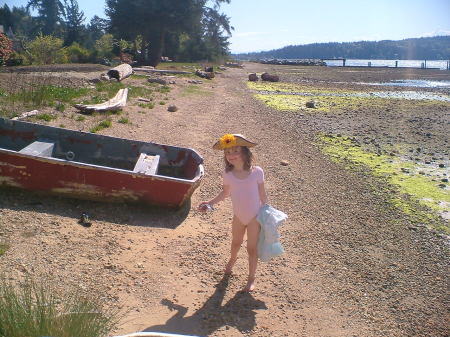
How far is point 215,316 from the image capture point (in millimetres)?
4168

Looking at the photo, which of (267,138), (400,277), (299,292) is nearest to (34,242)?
(299,292)

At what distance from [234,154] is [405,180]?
19.0 ft

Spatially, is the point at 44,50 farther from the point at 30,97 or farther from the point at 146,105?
the point at 30,97

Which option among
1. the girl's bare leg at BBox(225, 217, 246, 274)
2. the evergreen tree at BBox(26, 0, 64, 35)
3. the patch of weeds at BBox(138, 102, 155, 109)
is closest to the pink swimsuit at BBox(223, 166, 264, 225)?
the girl's bare leg at BBox(225, 217, 246, 274)

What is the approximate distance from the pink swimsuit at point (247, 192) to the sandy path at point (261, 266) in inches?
32.6

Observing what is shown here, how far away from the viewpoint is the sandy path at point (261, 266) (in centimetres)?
423

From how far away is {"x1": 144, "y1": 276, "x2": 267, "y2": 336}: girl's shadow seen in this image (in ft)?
12.9

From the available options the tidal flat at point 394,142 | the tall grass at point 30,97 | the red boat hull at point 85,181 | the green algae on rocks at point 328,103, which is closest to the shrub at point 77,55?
the green algae on rocks at point 328,103

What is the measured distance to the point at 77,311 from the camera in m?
2.91

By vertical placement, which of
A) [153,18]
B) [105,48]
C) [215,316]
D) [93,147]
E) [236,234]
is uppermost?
[153,18]

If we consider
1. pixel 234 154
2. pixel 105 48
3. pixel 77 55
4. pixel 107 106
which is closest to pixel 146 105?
pixel 107 106

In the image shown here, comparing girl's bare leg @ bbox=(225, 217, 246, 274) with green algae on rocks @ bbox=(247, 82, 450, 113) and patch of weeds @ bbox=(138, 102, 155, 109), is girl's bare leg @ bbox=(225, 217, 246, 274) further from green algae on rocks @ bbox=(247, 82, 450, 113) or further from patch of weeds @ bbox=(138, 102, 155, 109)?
green algae on rocks @ bbox=(247, 82, 450, 113)

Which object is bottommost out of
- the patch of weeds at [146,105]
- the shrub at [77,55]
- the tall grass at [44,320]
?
the tall grass at [44,320]

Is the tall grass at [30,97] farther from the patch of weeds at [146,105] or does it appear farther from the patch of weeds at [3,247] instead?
the patch of weeds at [3,247]
